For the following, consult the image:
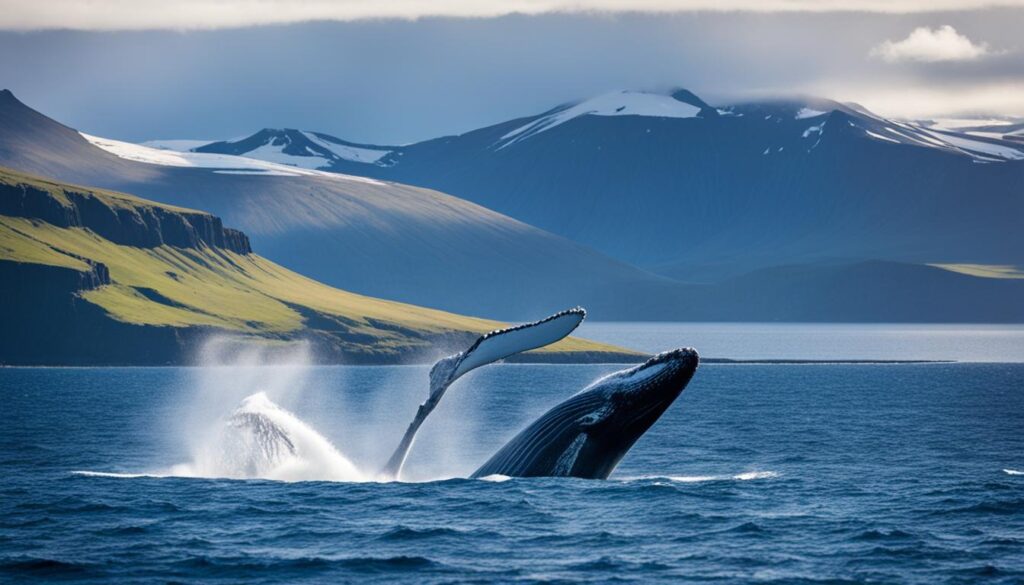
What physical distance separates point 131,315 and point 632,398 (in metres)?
149

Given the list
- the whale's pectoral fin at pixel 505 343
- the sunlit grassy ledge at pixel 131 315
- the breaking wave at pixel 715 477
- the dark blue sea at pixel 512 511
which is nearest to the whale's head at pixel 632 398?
the dark blue sea at pixel 512 511

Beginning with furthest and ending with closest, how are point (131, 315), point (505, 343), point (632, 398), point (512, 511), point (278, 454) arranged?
point (131, 315), point (278, 454), point (512, 511), point (632, 398), point (505, 343)

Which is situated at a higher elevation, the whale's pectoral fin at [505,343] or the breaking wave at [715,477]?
the whale's pectoral fin at [505,343]

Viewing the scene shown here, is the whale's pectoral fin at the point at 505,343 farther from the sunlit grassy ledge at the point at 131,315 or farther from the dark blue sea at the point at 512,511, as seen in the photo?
the sunlit grassy ledge at the point at 131,315

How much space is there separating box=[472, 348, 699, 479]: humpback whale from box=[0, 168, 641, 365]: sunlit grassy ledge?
451ft

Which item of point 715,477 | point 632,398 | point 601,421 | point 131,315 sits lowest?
point 715,477

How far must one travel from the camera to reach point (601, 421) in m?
23.3

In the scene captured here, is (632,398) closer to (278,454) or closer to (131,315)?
(278,454)

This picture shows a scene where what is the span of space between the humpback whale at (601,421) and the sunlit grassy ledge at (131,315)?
5408 inches

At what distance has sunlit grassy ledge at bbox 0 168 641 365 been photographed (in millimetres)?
157750

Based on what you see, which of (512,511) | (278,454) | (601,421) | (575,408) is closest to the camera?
(601,421)

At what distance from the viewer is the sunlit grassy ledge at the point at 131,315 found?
157750 millimetres

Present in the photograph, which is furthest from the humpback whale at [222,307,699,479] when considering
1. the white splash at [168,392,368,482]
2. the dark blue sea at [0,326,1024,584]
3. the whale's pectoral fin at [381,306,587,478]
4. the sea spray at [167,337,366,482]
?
the white splash at [168,392,368,482]

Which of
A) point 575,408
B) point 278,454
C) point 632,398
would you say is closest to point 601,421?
point 575,408
